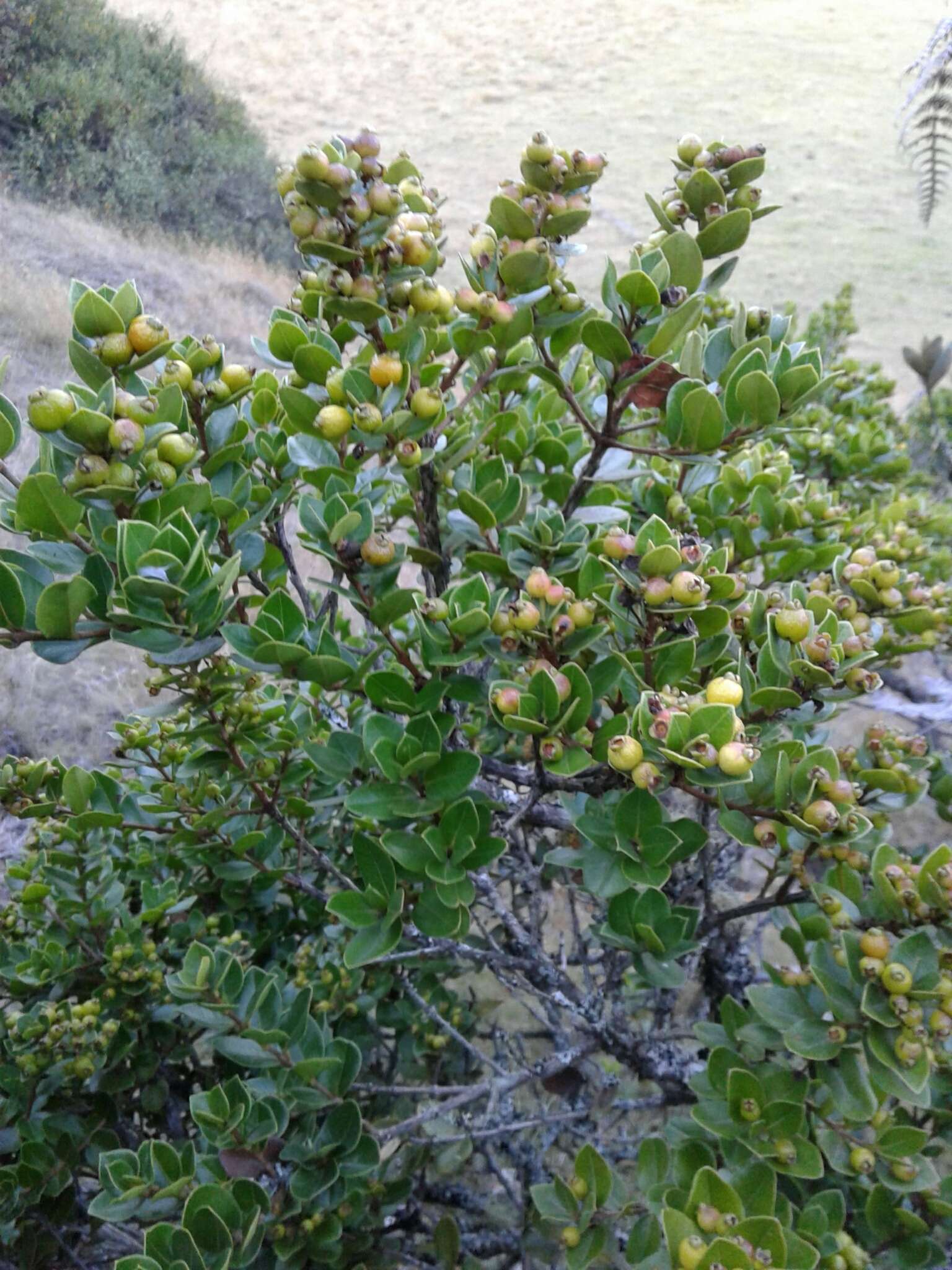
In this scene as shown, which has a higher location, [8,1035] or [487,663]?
[487,663]

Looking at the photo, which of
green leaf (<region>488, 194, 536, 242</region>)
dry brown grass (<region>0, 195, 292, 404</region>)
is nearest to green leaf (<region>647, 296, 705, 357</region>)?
green leaf (<region>488, 194, 536, 242</region>)

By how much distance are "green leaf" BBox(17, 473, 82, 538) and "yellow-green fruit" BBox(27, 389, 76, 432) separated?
0.18 ft

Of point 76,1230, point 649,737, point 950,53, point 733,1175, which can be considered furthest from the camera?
point 950,53

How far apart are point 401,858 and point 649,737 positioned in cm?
32

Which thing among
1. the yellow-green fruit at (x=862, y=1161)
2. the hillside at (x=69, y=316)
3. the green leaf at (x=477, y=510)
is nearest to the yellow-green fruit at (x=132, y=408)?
the green leaf at (x=477, y=510)

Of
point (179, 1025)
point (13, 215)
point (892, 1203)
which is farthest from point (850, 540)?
point (13, 215)

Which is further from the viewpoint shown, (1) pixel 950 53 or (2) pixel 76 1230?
(1) pixel 950 53

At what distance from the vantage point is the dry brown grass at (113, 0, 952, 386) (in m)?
12.6

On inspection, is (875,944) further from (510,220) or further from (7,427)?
(7,427)

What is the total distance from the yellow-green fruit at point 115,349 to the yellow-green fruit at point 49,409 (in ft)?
0.37

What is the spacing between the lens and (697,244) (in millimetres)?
1003

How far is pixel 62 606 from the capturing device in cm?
76

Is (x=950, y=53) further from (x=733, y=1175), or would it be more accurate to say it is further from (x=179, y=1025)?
(x=179, y=1025)

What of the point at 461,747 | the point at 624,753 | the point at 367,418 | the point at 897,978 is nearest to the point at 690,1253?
the point at 897,978
